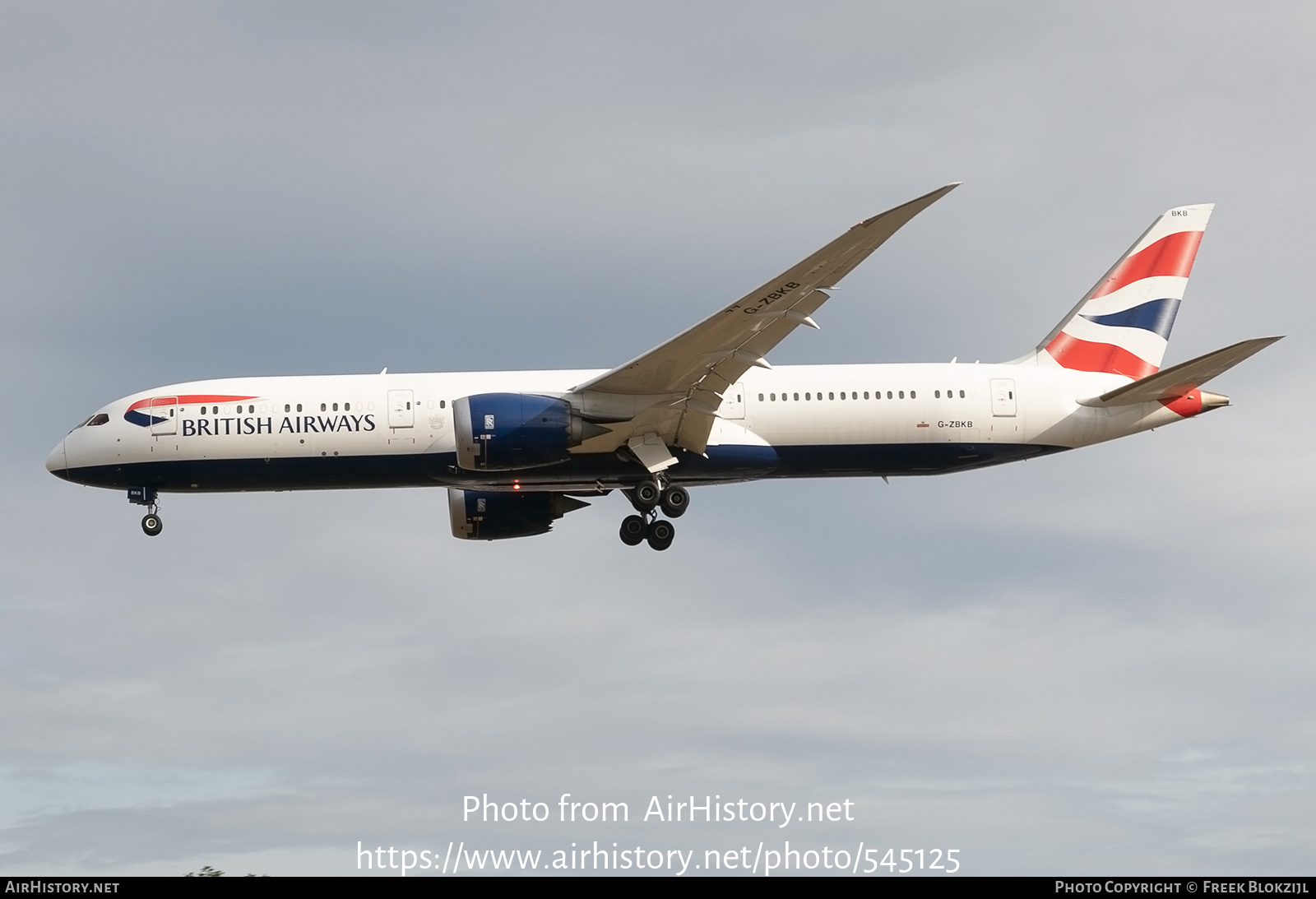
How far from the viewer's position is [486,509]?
35.8 meters

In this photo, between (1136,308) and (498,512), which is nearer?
(498,512)

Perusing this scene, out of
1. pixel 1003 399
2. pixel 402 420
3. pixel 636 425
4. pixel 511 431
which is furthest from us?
pixel 1003 399

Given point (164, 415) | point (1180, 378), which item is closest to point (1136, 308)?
point (1180, 378)

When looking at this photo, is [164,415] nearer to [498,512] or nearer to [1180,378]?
[498,512]

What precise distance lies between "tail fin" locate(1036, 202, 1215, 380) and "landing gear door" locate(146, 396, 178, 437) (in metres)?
19.3

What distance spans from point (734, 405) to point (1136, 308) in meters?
10.9

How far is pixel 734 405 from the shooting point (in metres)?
32.6

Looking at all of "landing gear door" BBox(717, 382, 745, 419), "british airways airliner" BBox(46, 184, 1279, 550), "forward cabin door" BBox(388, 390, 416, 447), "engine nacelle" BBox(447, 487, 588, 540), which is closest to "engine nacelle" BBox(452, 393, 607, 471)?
"british airways airliner" BBox(46, 184, 1279, 550)

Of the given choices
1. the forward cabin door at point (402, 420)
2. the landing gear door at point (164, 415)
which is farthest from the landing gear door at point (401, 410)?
the landing gear door at point (164, 415)

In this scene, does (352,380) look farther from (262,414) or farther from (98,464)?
(98,464)

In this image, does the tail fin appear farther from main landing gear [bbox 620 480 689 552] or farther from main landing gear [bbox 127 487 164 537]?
main landing gear [bbox 127 487 164 537]

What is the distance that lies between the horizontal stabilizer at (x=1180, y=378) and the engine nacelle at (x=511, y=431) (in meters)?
11.8

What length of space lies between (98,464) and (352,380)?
18.9 feet
